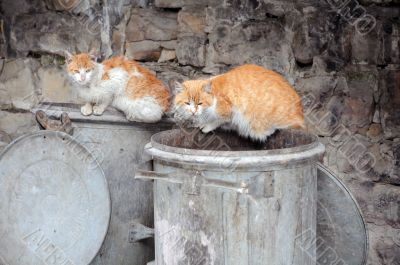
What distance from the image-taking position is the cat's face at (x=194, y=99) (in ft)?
6.82

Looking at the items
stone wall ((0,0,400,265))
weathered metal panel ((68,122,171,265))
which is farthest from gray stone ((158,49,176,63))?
weathered metal panel ((68,122,171,265))

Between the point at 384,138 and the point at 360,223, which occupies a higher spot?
the point at 384,138

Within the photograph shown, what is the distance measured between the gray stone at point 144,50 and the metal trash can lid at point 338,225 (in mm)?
1360

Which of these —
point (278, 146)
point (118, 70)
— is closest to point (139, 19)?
point (118, 70)

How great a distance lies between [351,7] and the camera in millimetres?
2398

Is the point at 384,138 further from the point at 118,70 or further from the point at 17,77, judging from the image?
the point at 17,77

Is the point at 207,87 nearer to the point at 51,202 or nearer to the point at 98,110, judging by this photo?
the point at 98,110

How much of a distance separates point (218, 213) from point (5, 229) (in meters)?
0.98

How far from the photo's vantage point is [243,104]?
85.0 inches

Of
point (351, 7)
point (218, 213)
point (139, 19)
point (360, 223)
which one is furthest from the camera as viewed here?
point (139, 19)

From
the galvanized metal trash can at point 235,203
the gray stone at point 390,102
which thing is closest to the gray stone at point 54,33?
the galvanized metal trash can at point 235,203

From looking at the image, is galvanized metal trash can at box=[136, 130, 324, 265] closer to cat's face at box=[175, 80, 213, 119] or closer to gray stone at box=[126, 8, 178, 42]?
cat's face at box=[175, 80, 213, 119]

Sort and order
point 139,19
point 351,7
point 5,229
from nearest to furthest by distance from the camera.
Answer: point 5,229 → point 351,7 → point 139,19

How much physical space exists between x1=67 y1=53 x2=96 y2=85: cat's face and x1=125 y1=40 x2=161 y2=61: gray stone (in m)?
0.66
